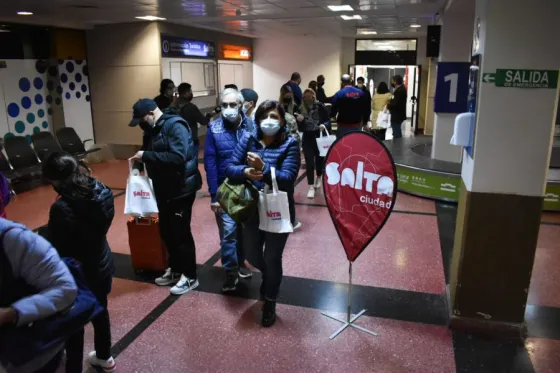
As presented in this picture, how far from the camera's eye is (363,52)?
12.8m

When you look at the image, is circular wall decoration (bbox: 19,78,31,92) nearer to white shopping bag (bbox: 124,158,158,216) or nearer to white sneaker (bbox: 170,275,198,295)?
white shopping bag (bbox: 124,158,158,216)

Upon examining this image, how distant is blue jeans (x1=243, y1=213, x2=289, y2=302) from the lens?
111 inches

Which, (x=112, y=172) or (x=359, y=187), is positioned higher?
(x=359, y=187)

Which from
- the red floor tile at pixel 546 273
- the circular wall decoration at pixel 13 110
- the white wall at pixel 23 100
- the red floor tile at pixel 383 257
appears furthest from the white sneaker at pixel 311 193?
the circular wall decoration at pixel 13 110

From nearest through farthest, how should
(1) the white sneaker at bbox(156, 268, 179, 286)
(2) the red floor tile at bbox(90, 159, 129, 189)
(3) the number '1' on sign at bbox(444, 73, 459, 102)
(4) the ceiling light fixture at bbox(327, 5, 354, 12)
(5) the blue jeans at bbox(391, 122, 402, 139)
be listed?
(1) the white sneaker at bbox(156, 268, 179, 286) → (3) the number '1' on sign at bbox(444, 73, 459, 102) → (4) the ceiling light fixture at bbox(327, 5, 354, 12) → (2) the red floor tile at bbox(90, 159, 129, 189) → (5) the blue jeans at bbox(391, 122, 402, 139)

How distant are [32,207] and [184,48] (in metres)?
4.58

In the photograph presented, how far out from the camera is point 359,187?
8.92 ft

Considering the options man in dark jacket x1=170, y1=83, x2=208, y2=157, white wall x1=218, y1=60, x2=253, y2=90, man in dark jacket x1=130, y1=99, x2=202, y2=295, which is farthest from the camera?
white wall x1=218, y1=60, x2=253, y2=90

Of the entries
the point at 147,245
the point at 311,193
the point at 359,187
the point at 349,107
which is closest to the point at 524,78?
the point at 359,187

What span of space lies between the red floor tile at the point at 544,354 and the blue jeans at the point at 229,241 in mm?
1992

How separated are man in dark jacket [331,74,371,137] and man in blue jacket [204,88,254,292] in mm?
2903

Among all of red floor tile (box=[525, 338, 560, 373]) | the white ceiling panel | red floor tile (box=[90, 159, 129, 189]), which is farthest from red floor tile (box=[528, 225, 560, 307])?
red floor tile (box=[90, 159, 129, 189])

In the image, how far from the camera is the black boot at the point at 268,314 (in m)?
2.98

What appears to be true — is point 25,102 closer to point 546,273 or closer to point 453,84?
point 453,84
